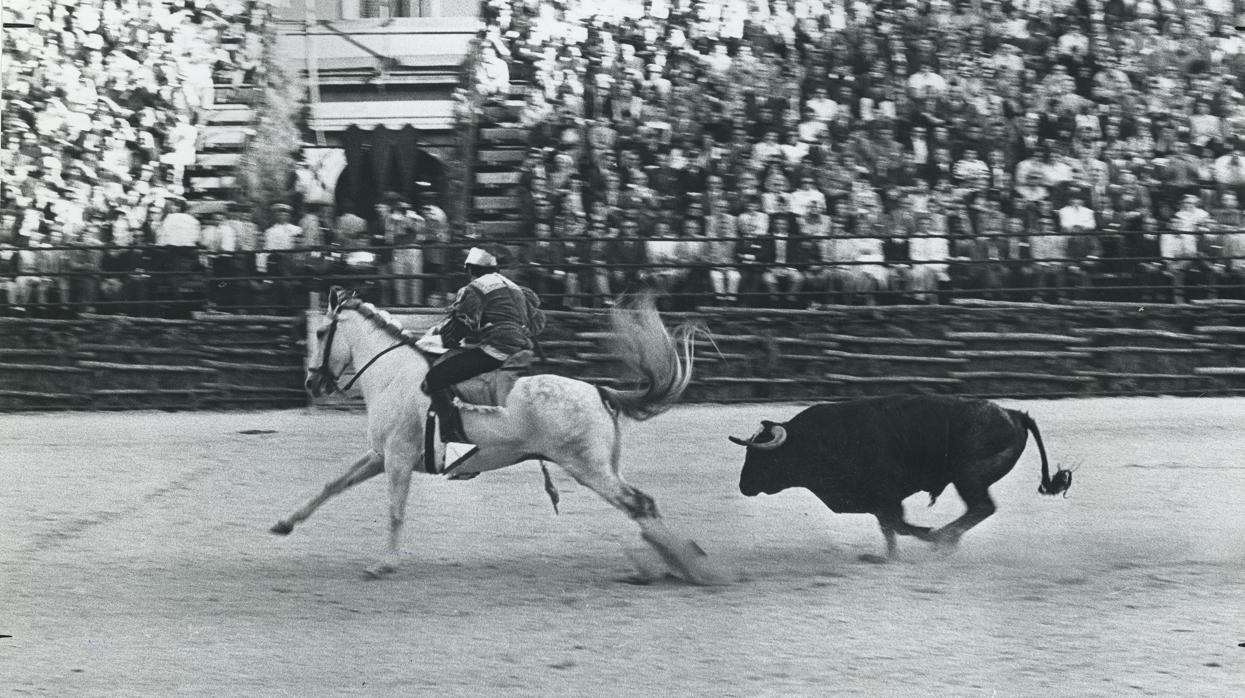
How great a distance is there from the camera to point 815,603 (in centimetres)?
743

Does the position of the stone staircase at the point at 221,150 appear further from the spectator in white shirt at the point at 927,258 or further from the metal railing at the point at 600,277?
the spectator in white shirt at the point at 927,258

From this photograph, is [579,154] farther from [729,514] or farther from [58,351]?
[729,514]

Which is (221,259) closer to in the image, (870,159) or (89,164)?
(89,164)

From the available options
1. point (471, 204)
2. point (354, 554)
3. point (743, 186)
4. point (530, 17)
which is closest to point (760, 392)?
point (743, 186)

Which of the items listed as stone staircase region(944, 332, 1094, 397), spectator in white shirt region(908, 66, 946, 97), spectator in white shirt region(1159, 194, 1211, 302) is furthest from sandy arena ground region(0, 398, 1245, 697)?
spectator in white shirt region(908, 66, 946, 97)

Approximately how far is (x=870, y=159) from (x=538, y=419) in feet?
27.3

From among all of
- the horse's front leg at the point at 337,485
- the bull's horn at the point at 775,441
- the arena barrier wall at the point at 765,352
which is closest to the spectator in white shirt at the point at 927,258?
the arena barrier wall at the point at 765,352

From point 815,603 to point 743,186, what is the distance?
8.42 m

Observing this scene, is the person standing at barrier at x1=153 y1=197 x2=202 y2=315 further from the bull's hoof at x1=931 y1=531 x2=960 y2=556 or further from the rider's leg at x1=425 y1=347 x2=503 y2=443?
the bull's hoof at x1=931 y1=531 x2=960 y2=556

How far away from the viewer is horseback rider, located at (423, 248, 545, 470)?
8.16 meters

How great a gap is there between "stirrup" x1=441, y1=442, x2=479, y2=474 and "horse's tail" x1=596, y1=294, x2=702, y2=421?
71cm

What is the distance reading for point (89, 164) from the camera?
1541 centimetres

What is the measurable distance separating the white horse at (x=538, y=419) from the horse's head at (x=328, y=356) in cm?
1

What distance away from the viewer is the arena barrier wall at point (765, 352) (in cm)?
1527
